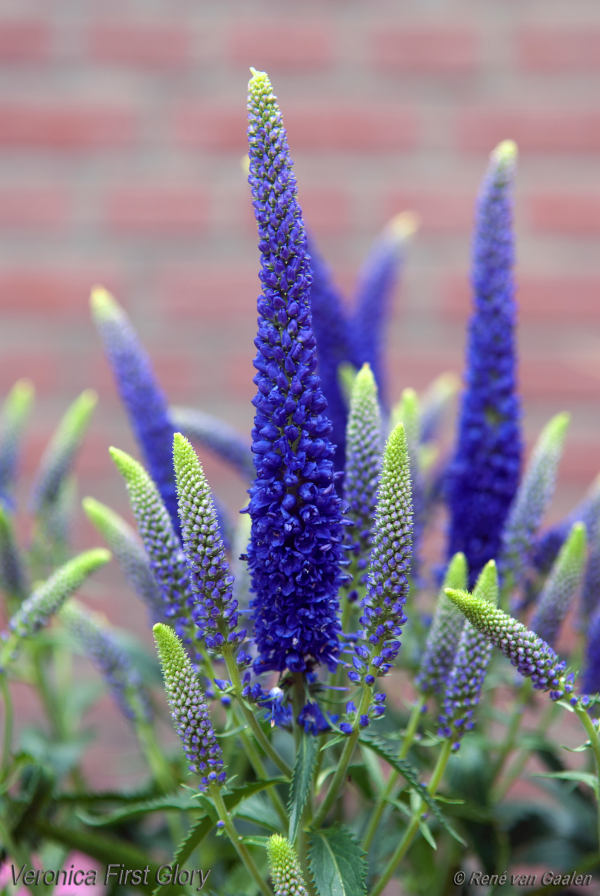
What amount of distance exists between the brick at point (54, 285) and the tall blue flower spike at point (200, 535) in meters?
0.94

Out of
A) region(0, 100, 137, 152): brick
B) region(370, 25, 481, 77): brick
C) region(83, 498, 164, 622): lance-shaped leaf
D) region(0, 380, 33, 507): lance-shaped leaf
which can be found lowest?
region(83, 498, 164, 622): lance-shaped leaf

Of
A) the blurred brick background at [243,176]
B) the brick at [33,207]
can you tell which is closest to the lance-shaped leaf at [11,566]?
the blurred brick background at [243,176]

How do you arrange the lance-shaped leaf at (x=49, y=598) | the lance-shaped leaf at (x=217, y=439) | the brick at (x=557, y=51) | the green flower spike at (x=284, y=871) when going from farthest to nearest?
the brick at (x=557, y=51) → the lance-shaped leaf at (x=217, y=439) → the lance-shaped leaf at (x=49, y=598) → the green flower spike at (x=284, y=871)

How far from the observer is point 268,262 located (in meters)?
0.32

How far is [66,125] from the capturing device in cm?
119

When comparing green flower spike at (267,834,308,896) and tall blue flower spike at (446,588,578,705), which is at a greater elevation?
tall blue flower spike at (446,588,578,705)

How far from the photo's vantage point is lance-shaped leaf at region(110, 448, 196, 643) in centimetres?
37

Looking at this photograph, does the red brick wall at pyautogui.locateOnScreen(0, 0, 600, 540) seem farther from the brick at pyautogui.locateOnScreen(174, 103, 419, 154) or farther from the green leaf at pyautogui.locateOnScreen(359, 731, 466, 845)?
the green leaf at pyautogui.locateOnScreen(359, 731, 466, 845)

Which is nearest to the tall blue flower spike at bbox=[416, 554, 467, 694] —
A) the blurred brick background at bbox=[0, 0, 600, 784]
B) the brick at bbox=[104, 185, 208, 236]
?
the blurred brick background at bbox=[0, 0, 600, 784]

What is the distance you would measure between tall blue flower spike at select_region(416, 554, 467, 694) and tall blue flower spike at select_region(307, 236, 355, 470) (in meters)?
Answer: 0.11

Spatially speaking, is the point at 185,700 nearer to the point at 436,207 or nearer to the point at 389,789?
A: the point at 389,789

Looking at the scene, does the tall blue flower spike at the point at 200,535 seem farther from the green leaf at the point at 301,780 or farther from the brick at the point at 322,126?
the brick at the point at 322,126

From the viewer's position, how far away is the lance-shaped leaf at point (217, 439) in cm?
53

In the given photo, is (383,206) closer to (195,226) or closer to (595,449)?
(195,226)
